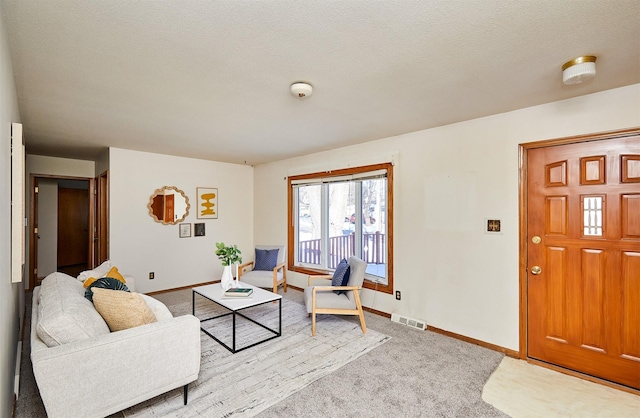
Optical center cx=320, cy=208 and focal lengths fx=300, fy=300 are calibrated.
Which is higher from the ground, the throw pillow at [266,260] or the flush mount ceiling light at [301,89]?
the flush mount ceiling light at [301,89]

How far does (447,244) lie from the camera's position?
10.8 ft

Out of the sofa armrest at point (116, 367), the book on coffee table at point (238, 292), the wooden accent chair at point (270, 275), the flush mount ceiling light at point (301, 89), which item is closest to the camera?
the sofa armrest at point (116, 367)

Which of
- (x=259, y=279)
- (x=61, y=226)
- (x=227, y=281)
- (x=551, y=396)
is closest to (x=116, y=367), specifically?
(x=227, y=281)

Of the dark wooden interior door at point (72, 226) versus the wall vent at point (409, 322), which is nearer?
the wall vent at point (409, 322)

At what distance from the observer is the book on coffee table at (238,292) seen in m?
3.28

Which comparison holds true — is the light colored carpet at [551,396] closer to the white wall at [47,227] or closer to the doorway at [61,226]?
the doorway at [61,226]

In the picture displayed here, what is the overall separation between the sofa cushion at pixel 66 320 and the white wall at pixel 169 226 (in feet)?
8.22

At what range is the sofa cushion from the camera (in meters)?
1.76

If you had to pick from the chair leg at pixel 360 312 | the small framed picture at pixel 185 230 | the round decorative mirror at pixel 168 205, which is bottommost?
the chair leg at pixel 360 312

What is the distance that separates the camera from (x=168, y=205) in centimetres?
505

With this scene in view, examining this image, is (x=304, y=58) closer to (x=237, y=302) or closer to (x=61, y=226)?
(x=237, y=302)

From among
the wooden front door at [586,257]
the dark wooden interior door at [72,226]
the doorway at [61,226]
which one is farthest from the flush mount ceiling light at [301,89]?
the dark wooden interior door at [72,226]

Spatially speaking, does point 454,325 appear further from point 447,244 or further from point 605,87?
point 605,87

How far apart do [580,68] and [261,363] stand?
3.23 meters
